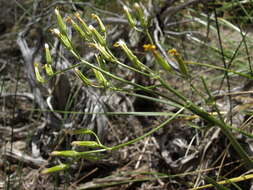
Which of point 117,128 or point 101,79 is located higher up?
point 101,79

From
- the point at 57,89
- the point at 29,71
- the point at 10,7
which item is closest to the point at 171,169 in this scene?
the point at 57,89

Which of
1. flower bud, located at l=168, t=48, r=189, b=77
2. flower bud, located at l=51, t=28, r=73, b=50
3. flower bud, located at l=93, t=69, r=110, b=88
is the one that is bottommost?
flower bud, located at l=93, t=69, r=110, b=88

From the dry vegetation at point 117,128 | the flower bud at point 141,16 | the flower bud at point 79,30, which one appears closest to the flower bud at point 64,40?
the flower bud at point 79,30

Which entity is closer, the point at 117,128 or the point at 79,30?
the point at 79,30

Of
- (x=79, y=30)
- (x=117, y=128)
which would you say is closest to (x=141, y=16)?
(x=79, y=30)

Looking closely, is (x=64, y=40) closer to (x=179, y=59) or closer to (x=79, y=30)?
(x=79, y=30)

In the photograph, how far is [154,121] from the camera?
1736mm

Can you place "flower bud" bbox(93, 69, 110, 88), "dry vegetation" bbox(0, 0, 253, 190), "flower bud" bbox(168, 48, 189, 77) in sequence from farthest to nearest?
"dry vegetation" bbox(0, 0, 253, 190), "flower bud" bbox(93, 69, 110, 88), "flower bud" bbox(168, 48, 189, 77)

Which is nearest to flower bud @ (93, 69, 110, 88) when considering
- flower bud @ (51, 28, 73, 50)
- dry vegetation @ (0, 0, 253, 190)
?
flower bud @ (51, 28, 73, 50)

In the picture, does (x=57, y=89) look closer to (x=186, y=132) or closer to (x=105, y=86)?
(x=186, y=132)

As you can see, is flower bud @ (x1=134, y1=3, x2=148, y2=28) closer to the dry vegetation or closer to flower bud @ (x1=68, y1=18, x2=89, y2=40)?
flower bud @ (x1=68, y1=18, x2=89, y2=40)

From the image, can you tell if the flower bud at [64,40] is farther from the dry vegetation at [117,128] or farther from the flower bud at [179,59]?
the dry vegetation at [117,128]

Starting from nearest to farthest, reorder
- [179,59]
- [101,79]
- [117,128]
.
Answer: [179,59]
[101,79]
[117,128]

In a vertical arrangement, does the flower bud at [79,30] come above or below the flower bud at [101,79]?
above
